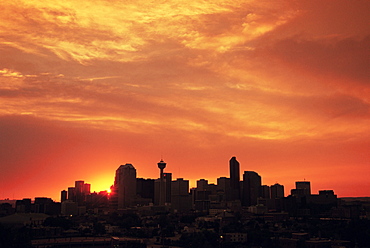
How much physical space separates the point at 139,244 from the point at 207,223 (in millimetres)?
71091

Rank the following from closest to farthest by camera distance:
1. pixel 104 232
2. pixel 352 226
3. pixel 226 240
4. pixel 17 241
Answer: pixel 17 241 < pixel 226 240 < pixel 352 226 < pixel 104 232

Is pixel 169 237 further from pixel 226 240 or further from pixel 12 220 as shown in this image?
pixel 12 220

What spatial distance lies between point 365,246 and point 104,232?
90.6 meters

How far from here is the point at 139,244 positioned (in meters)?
131

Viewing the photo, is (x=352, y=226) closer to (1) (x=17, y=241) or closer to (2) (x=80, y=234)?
(2) (x=80, y=234)

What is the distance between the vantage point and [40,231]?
162 meters

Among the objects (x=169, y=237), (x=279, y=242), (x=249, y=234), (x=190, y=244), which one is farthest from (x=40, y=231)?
(x=279, y=242)

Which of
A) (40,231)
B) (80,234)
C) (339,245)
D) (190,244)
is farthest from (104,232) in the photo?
(339,245)

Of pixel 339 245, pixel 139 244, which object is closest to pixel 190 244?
pixel 139 244

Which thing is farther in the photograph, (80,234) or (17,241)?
(80,234)

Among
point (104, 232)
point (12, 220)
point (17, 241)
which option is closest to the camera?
point (17, 241)

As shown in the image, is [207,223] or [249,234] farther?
[207,223]

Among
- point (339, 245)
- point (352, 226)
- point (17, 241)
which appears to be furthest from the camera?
point (352, 226)

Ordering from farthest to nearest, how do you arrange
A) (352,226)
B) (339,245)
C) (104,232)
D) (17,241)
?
(104,232), (352,226), (339,245), (17,241)
